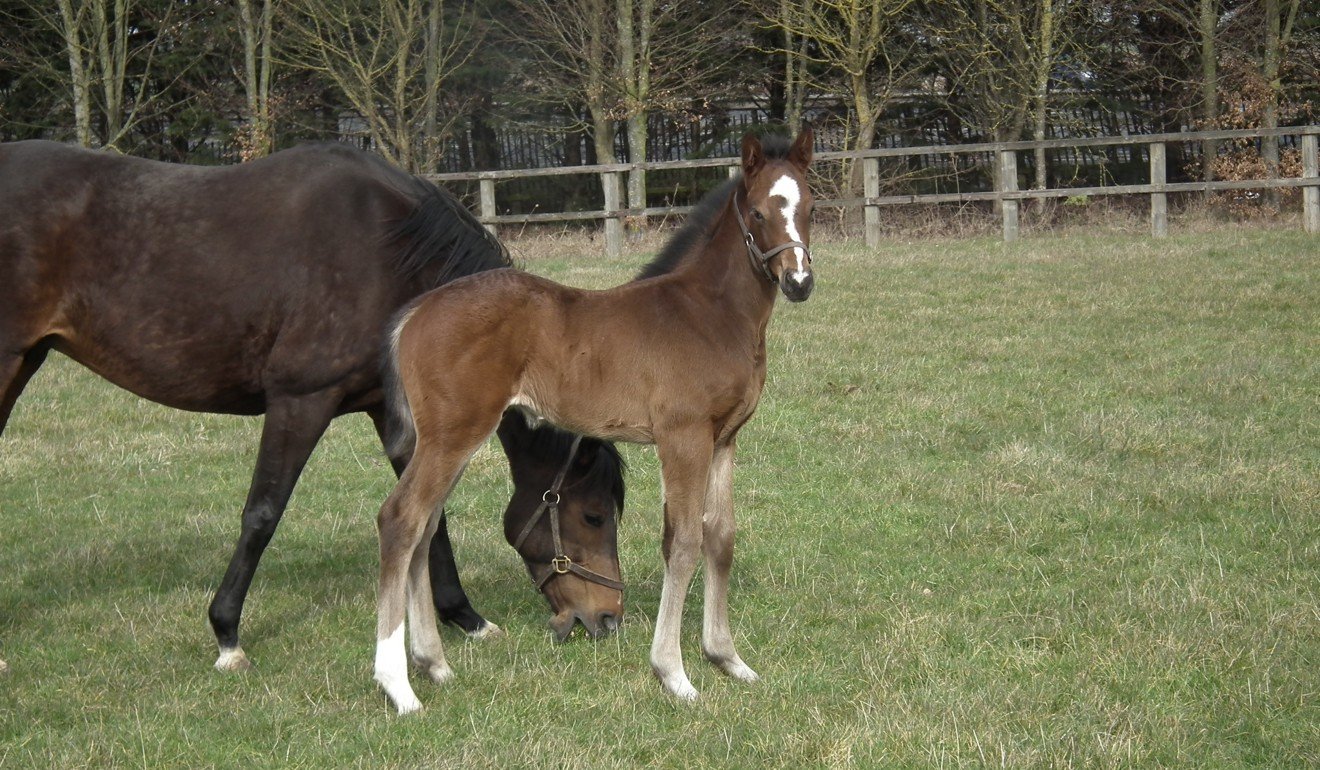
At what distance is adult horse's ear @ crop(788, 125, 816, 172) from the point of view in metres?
4.46

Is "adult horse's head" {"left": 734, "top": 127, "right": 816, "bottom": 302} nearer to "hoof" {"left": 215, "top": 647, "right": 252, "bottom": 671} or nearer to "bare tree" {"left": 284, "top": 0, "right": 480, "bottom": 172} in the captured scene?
"hoof" {"left": 215, "top": 647, "right": 252, "bottom": 671}

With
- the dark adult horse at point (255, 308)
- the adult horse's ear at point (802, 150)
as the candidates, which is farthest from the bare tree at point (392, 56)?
the adult horse's ear at point (802, 150)

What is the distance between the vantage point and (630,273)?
1523 centimetres

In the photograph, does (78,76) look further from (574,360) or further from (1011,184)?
(574,360)

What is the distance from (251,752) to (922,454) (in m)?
4.66

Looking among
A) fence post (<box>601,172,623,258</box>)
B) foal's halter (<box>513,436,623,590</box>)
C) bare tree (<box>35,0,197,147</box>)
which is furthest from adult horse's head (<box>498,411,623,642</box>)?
bare tree (<box>35,0,197,147</box>)

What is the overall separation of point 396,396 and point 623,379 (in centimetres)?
78

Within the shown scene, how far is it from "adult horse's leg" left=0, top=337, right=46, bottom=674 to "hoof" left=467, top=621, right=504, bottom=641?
1719 millimetres

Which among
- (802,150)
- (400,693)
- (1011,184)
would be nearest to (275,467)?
(400,693)

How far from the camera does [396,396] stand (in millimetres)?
4562

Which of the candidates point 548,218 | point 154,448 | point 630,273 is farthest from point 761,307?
point 548,218

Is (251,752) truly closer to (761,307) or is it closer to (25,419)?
(761,307)

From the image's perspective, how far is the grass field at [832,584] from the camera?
4094mm

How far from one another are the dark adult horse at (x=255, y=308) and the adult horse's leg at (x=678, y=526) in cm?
70
